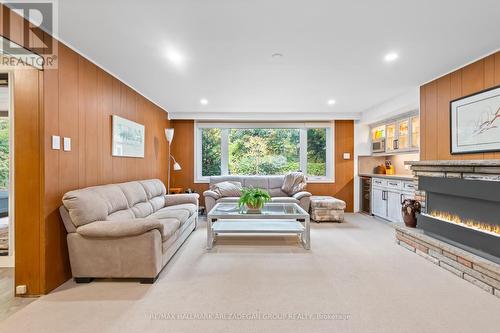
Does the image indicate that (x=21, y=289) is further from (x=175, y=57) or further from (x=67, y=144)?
(x=175, y=57)

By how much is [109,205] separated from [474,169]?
13.4 ft

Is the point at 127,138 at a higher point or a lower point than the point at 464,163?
higher

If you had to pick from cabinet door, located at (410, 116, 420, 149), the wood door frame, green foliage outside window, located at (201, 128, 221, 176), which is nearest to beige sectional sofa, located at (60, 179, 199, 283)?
the wood door frame

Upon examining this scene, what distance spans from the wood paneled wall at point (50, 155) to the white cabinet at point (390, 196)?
4.83 metres

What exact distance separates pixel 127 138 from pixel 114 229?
190 centimetres

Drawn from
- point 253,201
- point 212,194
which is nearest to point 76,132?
point 253,201

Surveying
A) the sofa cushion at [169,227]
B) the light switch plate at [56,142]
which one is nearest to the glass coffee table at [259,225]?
the sofa cushion at [169,227]

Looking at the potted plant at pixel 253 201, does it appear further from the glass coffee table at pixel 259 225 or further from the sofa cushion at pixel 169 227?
the sofa cushion at pixel 169 227

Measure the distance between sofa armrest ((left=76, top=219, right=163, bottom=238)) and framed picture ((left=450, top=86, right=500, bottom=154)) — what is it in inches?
147

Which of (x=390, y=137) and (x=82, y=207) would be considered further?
(x=390, y=137)

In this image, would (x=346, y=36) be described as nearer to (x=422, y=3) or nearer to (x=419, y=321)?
(x=422, y=3)

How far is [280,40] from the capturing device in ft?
8.39

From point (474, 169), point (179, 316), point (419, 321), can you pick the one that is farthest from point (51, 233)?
point (474, 169)

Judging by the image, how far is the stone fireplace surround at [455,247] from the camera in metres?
2.44
